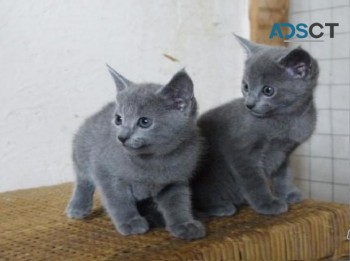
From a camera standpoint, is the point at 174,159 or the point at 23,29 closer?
the point at 174,159

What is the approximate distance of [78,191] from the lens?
1336 mm

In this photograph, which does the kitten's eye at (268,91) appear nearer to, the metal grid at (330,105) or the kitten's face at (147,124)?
the kitten's face at (147,124)

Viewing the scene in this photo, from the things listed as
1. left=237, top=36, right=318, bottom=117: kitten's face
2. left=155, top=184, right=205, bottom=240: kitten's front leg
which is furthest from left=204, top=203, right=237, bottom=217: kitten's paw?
left=237, top=36, right=318, bottom=117: kitten's face

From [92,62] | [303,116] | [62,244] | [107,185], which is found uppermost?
[92,62]

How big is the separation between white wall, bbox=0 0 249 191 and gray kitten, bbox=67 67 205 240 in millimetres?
626

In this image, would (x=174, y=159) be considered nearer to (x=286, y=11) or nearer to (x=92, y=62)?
(x=92, y=62)

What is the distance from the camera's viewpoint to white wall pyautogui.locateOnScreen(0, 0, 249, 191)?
1712 millimetres

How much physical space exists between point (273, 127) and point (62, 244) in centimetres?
60

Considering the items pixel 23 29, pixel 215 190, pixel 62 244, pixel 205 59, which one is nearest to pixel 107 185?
pixel 62 244

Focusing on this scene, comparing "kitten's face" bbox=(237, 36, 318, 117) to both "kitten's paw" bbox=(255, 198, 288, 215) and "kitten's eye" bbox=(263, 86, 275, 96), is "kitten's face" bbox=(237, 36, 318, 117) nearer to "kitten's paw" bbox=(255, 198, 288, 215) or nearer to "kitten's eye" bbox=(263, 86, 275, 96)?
"kitten's eye" bbox=(263, 86, 275, 96)

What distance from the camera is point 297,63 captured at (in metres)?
1.22

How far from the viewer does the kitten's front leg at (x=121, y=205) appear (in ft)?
3.72

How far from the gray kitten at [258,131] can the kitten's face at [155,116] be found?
20cm

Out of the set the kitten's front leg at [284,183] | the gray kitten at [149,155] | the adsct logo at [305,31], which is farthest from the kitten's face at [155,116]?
the adsct logo at [305,31]
